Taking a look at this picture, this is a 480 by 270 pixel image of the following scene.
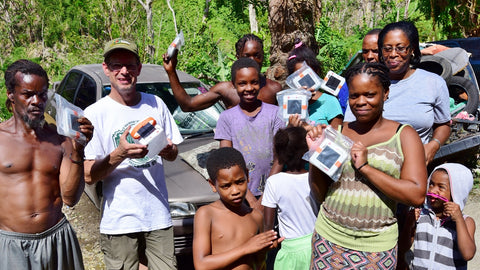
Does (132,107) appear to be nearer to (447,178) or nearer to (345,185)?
(345,185)

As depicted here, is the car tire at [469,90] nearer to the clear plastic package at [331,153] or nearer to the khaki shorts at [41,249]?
the clear plastic package at [331,153]

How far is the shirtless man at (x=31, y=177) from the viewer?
2.54 meters

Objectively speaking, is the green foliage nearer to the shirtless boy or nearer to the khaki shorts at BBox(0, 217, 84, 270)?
the shirtless boy

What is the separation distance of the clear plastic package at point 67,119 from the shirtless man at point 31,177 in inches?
2.0

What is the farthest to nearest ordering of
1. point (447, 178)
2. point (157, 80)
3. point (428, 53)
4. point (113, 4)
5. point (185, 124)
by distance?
point (113, 4), point (428, 53), point (157, 80), point (185, 124), point (447, 178)

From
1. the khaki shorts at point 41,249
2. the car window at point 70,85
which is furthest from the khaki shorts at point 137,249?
the car window at point 70,85

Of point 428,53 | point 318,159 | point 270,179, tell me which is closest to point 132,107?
point 270,179

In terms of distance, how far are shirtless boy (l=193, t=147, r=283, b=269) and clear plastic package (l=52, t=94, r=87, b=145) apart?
0.80 metres

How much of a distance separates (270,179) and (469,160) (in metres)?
4.97

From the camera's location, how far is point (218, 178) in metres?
2.60

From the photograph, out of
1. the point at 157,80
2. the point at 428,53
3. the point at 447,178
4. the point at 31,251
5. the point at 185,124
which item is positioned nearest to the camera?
the point at 31,251

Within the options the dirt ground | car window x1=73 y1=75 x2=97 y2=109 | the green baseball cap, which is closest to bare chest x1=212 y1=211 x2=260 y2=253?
the green baseball cap

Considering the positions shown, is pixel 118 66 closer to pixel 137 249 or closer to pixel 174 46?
pixel 174 46

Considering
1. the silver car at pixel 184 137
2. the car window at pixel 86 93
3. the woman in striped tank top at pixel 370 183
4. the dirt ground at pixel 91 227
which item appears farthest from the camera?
the car window at pixel 86 93
